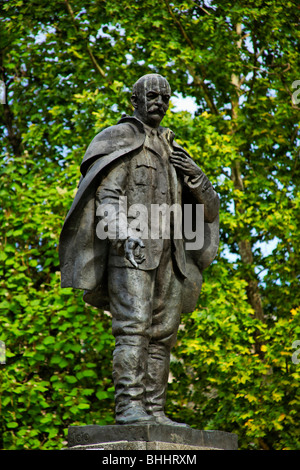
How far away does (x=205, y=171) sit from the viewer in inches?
535

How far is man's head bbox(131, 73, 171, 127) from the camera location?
6.54m

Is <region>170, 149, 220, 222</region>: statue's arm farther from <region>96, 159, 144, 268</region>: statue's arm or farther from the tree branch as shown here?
the tree branch

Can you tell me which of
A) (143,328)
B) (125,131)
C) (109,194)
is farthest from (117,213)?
(143,328)

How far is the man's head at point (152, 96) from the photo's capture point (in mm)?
6539

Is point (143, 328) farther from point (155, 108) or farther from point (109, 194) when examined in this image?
point (155, 108)

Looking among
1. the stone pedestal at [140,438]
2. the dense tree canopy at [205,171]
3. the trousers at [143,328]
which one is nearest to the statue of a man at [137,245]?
the trousers at [143,328]

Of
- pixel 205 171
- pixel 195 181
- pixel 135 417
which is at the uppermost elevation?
pixel 205 171

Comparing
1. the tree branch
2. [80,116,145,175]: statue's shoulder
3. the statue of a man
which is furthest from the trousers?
the tree branch

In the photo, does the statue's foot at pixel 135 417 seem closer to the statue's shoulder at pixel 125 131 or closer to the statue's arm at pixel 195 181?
the statue's arm at pixel 195 181

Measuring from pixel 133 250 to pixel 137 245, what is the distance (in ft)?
0.17

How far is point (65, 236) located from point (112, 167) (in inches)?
24.4

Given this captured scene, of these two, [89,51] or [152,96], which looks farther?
[89,51]

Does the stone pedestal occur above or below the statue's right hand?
below

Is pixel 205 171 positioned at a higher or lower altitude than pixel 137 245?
higher
